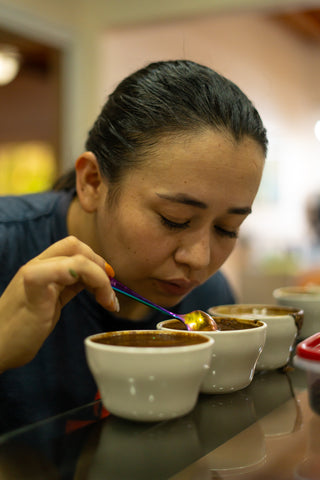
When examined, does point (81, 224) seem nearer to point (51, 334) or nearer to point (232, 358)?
point (51, 334)

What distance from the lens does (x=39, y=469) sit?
508mm

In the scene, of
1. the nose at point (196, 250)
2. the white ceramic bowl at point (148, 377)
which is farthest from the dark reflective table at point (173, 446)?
the nose at point (196, 250)

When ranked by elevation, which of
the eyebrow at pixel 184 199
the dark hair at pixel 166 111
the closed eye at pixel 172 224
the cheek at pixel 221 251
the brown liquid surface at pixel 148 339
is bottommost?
the brown liquid surface at pixel 148 339

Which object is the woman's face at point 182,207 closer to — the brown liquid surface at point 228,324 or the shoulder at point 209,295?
the brown liquid surface at point 228,324

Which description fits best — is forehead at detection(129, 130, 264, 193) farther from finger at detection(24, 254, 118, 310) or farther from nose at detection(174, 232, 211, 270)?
finger at detection(24, 254, 118, 310)

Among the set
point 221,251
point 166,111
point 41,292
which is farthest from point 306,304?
point 41,292

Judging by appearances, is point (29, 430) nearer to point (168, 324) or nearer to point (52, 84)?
point (168, 324)

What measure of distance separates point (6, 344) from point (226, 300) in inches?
32.9

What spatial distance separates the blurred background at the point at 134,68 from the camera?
357 centimetres

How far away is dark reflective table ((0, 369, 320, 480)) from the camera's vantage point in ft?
1.67

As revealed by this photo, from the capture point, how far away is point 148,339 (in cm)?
69

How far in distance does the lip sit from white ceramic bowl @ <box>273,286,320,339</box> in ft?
0.80

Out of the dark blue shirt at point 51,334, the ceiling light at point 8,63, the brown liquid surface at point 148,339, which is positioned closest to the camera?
the brown liquid surface at point 148,339

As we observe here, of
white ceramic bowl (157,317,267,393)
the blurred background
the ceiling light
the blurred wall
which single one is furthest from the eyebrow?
the ceiling light
